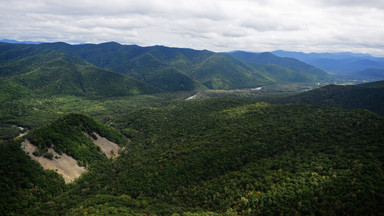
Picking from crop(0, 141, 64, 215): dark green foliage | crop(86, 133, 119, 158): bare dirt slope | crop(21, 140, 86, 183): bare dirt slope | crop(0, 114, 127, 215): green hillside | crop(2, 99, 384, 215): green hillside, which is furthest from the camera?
crop(86, 133, 119, 158): bare dirt slope

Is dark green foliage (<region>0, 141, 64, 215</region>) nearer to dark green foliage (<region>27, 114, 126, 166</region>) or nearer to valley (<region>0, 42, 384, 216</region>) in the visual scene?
valley (<region>0, 42, 384, 216</region>)

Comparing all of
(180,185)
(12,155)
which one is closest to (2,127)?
(12,155)

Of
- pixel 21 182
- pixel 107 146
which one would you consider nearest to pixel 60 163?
pixel 21 182

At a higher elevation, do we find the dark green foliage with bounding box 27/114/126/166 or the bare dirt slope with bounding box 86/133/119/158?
the dark green foliage with bounding box 27/114/126/166

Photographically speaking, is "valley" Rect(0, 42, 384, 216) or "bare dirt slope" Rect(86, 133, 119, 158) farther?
"bare dirt slope" Rect(86, 133, 119, 158)

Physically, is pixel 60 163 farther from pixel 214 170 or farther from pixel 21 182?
pixel 214 170

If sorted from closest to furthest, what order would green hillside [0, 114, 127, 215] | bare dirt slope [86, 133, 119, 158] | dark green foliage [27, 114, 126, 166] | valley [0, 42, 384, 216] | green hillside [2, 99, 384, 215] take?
green hillside [2, 99, 384, 215] → valley [0, 42, 384, 216] → green hillside [0, 114, 127, 215] → dark green foliage [27, 114, 126, 166] → bare dirt slope [86, 133, 119, 158]

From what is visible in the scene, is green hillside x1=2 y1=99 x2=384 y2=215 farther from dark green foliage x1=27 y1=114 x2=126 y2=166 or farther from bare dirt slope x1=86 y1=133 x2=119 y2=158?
bare dirt slope x1=86 y1=133 x2=119 y2=158

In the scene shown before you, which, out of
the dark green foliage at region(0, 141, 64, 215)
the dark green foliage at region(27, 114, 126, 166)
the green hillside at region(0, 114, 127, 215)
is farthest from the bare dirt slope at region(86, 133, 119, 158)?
the dark green foliage at region(0, 141, 64, 215)
